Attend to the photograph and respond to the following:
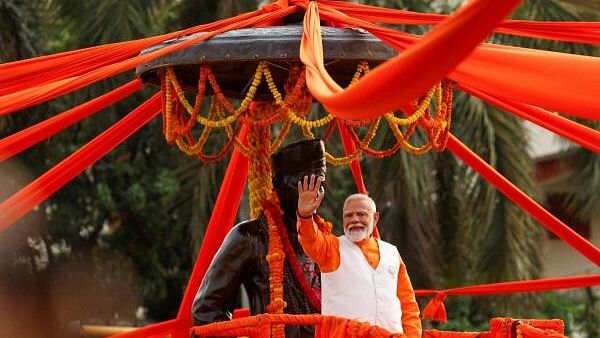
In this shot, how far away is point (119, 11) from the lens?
15.0 meters

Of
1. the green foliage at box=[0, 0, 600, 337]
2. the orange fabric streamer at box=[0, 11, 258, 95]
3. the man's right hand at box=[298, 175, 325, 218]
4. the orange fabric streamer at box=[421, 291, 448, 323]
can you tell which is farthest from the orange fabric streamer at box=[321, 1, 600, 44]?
the green foliage at box=[0, 0, 600, 337]

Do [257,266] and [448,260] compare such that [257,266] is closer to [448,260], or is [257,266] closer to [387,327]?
[387,327]

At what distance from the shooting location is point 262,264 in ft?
23.4

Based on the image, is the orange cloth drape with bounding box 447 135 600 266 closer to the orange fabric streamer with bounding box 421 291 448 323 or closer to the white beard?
the orange fabric streamer with bounding box 421 291 448 323

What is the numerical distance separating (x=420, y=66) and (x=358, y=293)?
204cm

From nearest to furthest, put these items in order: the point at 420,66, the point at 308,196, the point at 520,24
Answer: the point at 420,66 → the point at 308,196 → the point at 520,24

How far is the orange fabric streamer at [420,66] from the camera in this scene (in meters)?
4.94

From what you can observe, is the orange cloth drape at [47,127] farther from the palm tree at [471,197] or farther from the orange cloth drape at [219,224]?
the palm tree at [471,197]

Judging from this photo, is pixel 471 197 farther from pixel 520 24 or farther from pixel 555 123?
pixel 520 24

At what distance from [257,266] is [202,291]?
312 mm

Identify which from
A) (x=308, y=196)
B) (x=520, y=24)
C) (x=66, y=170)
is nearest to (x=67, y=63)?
(x=66, y=170)

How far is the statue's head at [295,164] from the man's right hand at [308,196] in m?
0.40

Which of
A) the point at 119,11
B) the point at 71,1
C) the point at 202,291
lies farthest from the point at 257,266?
the point at 71,1

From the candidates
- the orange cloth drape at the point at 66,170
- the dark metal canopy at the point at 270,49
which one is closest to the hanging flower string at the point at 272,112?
the dark metal canopy at the point at 270,49
